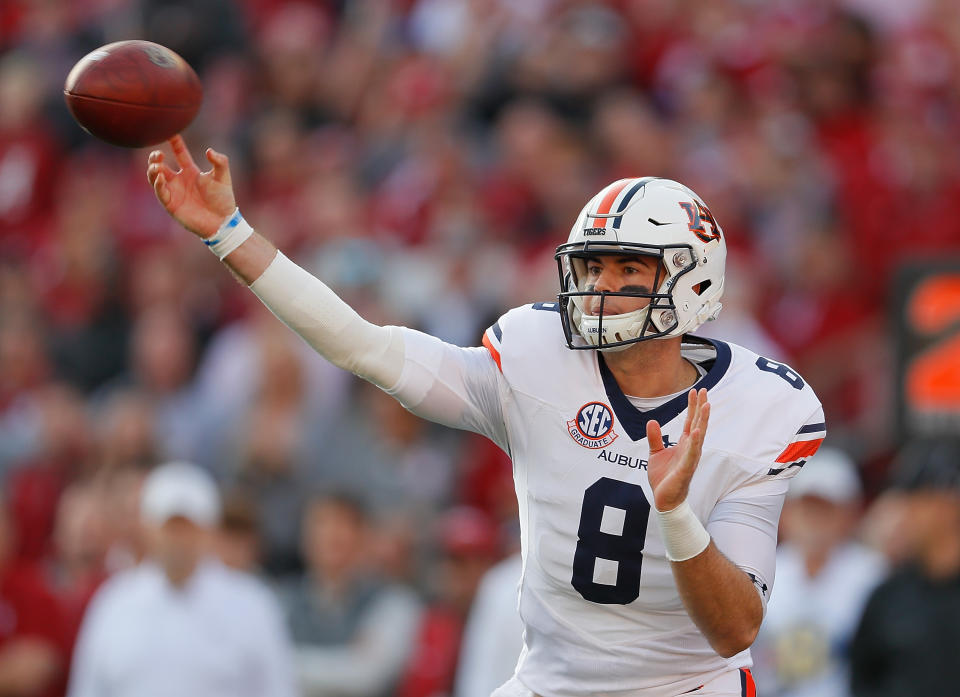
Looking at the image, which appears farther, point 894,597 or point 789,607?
point 789,607

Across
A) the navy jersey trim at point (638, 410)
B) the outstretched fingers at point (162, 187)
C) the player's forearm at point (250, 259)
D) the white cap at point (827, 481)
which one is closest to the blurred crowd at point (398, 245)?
the white cap at point (827, 481)

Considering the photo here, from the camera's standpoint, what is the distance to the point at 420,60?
10.5m

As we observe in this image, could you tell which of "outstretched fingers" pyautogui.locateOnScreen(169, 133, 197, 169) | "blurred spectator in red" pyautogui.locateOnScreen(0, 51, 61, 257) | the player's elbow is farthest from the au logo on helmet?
"blurred spectator in red" pyautogui.locateOnScreen(0, 51, 61, 257)

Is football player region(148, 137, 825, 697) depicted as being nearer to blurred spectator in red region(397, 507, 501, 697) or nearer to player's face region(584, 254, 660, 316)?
player's face region(584, 254, 660, 316)

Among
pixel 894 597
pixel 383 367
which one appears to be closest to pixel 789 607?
pixel 894 597

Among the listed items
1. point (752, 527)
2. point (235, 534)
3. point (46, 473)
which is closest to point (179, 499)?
point (235, 534)

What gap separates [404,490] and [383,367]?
3.97 metres

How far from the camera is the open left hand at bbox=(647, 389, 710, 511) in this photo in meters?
3.28

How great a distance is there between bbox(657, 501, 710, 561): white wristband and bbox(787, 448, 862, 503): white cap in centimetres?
314

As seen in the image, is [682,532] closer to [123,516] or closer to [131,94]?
[131,94]

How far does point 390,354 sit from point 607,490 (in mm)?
593

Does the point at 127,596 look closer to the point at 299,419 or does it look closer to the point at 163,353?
the point at 299,419

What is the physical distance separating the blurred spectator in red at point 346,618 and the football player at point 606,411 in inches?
123

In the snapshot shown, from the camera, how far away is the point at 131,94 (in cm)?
368
